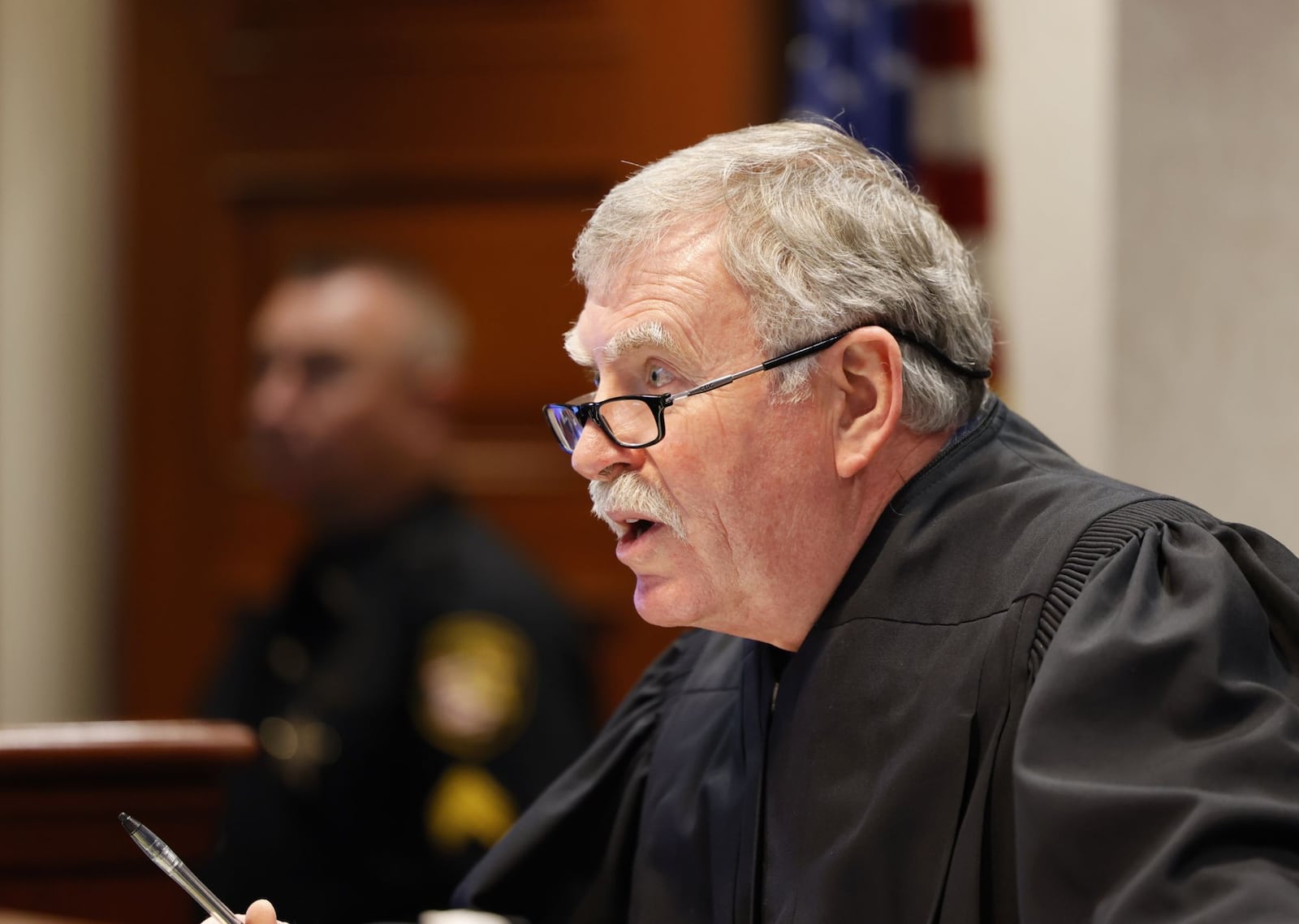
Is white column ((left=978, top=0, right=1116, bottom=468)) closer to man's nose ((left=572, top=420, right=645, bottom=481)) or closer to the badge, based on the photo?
the badge

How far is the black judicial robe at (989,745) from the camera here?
113 centimetres

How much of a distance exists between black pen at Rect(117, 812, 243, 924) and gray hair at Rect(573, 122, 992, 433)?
656 millimetres

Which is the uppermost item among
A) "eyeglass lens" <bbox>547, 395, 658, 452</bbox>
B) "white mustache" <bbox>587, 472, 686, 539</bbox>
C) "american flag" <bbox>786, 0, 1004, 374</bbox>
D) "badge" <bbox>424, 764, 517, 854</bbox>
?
"american flag" <bbox>786, 0, 1004, 374</bbox>

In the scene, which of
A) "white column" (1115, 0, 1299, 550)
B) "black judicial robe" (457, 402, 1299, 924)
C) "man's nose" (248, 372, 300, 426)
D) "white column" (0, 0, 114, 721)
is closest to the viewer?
"black judicial robe" (457, 402, 1299, 924)

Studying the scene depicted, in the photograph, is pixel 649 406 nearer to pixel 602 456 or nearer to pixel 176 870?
pixel 602 456

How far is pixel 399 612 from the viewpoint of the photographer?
3463 mm

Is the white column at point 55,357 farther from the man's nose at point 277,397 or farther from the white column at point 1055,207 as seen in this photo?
the white column at point 1055,207

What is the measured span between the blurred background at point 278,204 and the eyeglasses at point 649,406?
172 centimetres

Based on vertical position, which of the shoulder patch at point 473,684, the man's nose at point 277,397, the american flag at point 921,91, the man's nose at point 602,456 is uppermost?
the american flag at point 921,91

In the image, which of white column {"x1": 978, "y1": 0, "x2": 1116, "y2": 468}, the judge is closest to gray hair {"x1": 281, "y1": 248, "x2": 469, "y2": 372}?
white column {"x1": 978, "y1": 0, "x2": 1116, "y2": 468}

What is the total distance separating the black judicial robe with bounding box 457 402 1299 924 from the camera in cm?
113

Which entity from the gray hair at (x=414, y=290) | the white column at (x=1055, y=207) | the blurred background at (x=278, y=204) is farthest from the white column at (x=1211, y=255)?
the gray hair at (x=414, y=290)

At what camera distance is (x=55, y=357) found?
4254 mm

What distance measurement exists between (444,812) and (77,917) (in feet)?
3.86
